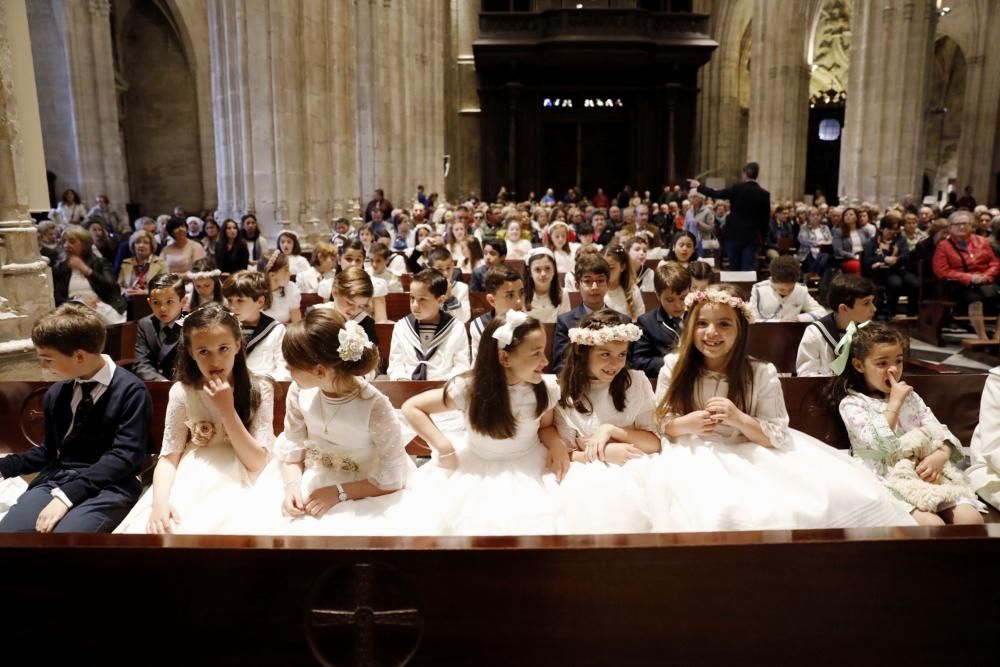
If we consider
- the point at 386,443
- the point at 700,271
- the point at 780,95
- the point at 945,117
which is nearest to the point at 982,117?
the point at 780,95

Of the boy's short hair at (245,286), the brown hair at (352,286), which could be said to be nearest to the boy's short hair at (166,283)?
the boy's short hair at (245,286)

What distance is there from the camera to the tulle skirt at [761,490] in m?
2.74

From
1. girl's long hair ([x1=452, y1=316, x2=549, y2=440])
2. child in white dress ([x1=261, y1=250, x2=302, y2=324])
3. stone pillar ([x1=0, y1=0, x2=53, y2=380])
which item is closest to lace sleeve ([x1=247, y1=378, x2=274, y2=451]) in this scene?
girl's long hair ([x1=452, y1=316, x2=549, y2=440])

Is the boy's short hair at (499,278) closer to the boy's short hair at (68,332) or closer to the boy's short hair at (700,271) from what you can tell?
the boy's short hair at (700,271)

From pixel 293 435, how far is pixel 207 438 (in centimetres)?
44

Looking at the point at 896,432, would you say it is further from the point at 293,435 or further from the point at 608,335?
the point at 293,435

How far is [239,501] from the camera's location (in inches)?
119

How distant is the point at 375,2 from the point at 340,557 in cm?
1725

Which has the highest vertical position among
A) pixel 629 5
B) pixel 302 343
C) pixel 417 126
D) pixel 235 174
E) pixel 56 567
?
pixel 629 5

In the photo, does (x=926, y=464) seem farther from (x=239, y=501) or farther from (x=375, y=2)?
(x=375, y=2)

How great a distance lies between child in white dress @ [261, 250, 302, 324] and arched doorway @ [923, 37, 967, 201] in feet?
98.4

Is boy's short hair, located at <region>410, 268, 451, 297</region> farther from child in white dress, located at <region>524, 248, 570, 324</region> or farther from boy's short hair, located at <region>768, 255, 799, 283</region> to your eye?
boy's short hair, located at <region>768, 255, 799, 283</region>

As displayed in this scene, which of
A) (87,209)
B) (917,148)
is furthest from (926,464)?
(917,148)

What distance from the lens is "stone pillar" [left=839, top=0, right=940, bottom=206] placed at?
16.9m
